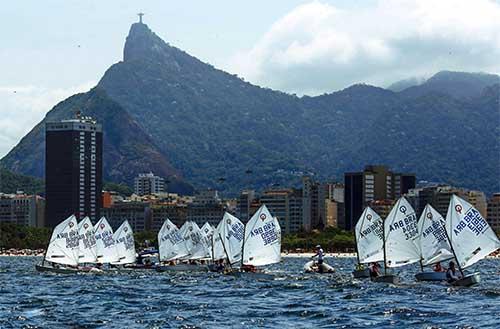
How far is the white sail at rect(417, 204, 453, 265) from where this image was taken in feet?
311

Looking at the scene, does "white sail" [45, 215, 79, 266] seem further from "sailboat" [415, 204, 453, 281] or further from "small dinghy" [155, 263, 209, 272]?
"sailboat" [415, 204, 453, 281]

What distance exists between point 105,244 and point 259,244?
3384 centimetres

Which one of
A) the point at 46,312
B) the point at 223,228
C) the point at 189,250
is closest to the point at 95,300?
the point at 46,312

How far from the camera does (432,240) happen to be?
9569 centimetres

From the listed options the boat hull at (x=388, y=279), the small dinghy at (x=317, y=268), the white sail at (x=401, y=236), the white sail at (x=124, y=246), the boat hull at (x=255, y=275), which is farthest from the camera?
the white sail at (x=124, y=246)

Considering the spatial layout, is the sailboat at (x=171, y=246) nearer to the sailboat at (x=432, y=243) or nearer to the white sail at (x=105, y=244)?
the white sail at (x=105, y=244)

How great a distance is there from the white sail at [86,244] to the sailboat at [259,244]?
2723 centimetres

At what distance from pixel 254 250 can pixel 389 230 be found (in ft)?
47.8

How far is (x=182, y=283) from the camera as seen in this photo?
98.4 m

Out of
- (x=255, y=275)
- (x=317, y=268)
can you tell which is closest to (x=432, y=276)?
(x=255, y=275)

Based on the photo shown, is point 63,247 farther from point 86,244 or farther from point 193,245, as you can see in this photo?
point 193,245

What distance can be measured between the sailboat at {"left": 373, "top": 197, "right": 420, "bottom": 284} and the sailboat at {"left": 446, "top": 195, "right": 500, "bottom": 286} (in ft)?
34.2

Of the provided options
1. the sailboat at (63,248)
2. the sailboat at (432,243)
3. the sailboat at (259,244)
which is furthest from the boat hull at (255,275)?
the sailboat at (63,248)

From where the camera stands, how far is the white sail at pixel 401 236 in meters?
96.4
